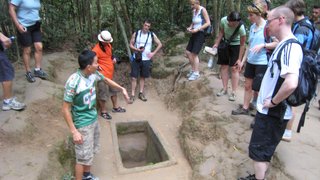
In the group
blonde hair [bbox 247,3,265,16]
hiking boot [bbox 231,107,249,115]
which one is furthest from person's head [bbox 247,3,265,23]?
hiking boot [bbox 231,107,249,115]

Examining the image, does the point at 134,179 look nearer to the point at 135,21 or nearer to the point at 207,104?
the point at 207,104

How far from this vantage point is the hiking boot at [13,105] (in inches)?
180

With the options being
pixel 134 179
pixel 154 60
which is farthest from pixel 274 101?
pixel 154 60

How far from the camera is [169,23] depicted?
10234 mm

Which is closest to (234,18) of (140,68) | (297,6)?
(297,6)

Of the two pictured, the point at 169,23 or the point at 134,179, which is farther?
the point at 169,23

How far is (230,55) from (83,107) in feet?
9.46

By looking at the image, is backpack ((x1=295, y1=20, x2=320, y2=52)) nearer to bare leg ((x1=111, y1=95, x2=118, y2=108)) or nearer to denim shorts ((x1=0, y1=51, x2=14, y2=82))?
denim shorts ((x1=0, y1=51, x2=14, y2=82))

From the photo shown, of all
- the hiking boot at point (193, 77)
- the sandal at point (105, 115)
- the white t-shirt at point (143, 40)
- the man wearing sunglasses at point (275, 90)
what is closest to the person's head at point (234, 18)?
the hiking boot at point (193, 77)

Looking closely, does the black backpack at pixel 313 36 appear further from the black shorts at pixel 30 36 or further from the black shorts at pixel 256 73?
the black shorts at pixel 30 36

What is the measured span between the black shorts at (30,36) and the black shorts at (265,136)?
4018 mm

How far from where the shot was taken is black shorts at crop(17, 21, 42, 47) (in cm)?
524

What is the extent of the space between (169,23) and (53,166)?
7.23 m

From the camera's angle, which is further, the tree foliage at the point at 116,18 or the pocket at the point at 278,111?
the tree foliage at the point at 116,18
